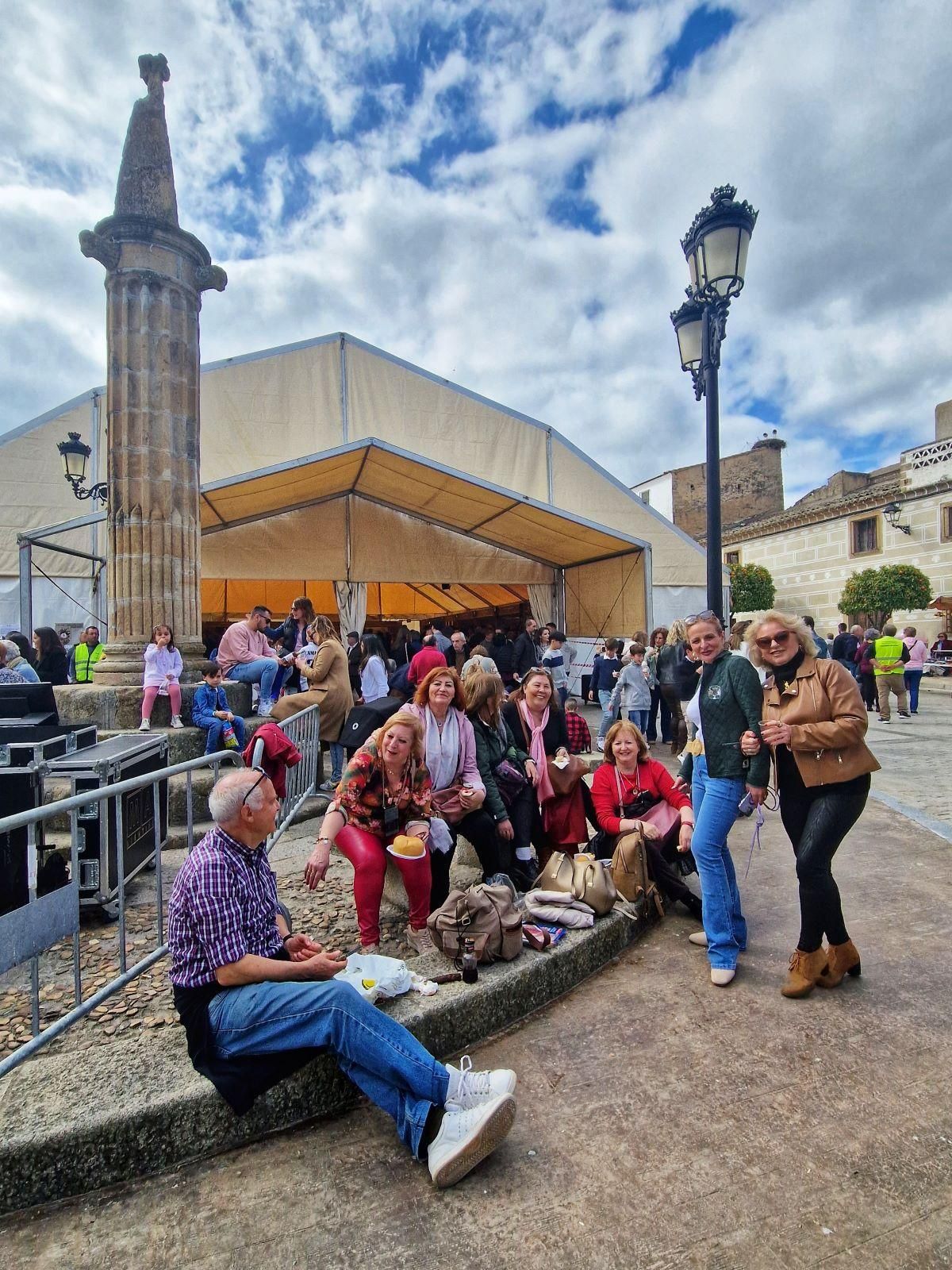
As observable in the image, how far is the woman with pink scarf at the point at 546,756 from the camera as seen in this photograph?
14.8ft

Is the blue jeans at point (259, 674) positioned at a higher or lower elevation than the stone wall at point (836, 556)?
lower

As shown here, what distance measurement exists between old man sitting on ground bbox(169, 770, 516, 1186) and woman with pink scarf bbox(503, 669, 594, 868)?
2261 millimetres

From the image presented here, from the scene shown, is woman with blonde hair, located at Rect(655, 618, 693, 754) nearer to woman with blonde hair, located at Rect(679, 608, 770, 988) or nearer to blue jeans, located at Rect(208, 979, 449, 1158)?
woman with blonde hair, located at Rect(679, 608, 770, 988)

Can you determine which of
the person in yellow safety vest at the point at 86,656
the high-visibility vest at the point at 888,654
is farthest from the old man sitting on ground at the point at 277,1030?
the high-visibility vest at the point at 888,654

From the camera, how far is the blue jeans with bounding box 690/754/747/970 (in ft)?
10.7

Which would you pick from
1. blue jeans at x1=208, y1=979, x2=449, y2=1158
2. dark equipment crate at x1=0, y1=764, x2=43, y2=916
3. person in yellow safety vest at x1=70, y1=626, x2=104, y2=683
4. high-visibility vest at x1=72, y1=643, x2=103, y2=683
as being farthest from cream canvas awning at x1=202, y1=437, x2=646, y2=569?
blue jeans at x1=208, y1=979, x2=449, y2=1158

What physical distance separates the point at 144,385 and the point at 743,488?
1344 inches

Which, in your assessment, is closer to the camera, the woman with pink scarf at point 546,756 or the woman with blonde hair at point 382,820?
the woman with blonde hair at point 382,820

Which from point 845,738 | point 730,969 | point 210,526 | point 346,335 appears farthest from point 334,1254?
point 346,335

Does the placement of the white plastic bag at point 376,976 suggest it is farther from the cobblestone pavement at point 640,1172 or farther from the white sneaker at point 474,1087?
the white sneaker at point 474,1087

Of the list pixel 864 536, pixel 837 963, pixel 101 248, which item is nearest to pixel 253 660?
pixel 101 248

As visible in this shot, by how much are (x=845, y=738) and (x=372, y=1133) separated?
2.44 m

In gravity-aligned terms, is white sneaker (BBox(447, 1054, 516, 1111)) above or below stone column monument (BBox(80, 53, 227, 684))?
below

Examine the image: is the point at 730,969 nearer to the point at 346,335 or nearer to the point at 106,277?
the point at 106,277
